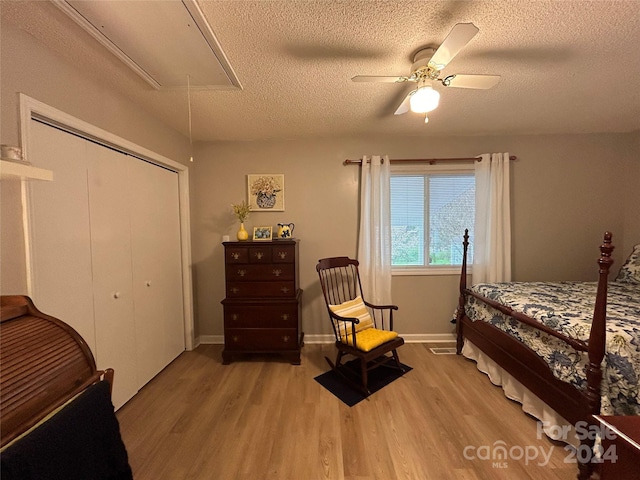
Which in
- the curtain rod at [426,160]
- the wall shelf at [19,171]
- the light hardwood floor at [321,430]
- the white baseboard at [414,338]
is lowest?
the light hardwood floor at [321,430]

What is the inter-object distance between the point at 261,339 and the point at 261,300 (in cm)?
40

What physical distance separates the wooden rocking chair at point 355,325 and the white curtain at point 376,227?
0.18 meters

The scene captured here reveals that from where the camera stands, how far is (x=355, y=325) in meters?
2.50

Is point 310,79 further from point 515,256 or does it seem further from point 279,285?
point 515,256

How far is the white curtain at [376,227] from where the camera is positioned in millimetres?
2943

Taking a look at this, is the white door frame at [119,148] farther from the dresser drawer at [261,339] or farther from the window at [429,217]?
the window at [429,217]

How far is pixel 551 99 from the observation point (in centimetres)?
216

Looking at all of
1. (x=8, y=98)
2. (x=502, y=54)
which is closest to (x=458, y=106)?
(x=502, y=54)

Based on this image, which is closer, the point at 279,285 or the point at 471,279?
the point at 279,285

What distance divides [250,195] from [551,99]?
299 centimetres

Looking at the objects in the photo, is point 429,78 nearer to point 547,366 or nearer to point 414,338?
point 547,366

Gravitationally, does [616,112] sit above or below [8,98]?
above

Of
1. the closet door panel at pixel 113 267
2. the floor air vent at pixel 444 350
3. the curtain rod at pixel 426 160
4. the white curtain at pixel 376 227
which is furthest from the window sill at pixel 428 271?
the closet door panel at pixel 113 267

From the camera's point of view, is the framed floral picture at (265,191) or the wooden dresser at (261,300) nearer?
the wooden dresser at (261,300)
